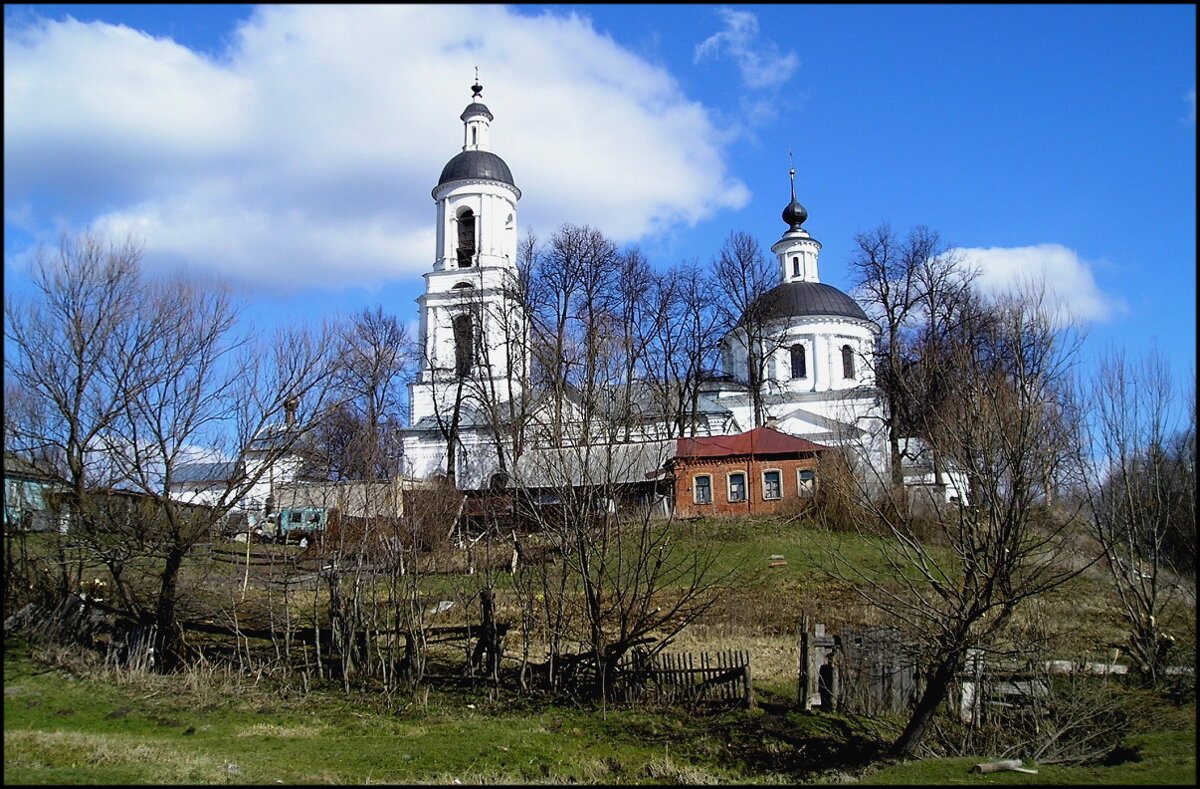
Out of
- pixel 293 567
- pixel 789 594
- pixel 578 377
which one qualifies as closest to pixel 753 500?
pixel 789 594

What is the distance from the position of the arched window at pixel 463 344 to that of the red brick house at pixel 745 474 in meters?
11.1

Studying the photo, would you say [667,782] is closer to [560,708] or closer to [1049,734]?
[560,708]

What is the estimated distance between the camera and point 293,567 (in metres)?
18.4

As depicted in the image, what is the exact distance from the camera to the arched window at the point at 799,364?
46781mm

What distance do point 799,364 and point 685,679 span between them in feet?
116

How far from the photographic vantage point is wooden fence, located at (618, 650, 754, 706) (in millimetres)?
13008

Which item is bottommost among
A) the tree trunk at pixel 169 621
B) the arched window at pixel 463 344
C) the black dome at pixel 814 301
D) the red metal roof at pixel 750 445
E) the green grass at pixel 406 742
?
the green grass at pixel 406 742

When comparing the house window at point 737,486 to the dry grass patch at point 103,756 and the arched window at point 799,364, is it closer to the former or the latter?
the arched window at point 799,364

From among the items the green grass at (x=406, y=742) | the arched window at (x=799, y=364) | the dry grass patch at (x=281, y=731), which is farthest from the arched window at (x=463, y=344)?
the dry grass patch at (x=281, y=731)

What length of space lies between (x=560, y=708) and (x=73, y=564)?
29.3ft

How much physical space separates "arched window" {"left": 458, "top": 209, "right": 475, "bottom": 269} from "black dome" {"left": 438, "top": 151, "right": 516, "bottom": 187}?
169cm

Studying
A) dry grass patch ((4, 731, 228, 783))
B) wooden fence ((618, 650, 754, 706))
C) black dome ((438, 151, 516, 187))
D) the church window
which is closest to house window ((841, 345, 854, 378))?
the church window

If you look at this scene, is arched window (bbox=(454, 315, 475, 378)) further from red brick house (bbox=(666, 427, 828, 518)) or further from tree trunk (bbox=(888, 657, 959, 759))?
tree trunk (bbox=(888, 657, 959, 759))

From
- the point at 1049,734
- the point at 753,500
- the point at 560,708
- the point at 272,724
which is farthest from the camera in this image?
the point at 753,500
